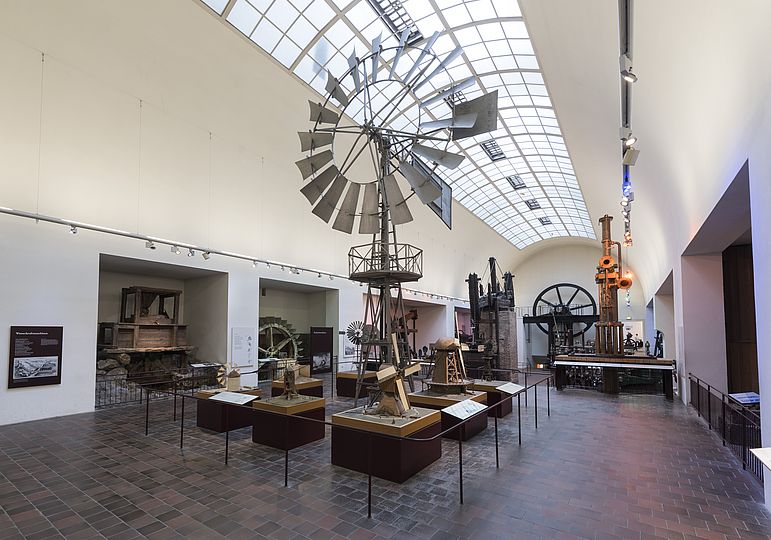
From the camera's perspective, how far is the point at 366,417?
19.9 ft

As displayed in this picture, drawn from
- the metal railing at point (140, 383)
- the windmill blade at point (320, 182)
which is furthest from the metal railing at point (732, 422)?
the metal railing at point (140, 383)

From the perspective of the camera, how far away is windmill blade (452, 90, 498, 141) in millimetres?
5938

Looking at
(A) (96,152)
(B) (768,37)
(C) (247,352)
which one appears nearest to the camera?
(B) (768,37)

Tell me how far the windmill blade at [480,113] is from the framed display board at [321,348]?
1128 cm

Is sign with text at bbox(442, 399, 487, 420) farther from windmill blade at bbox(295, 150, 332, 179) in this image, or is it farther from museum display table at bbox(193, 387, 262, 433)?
museum display table at bbox(193, 387, 262, 433)

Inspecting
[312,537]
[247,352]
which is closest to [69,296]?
[247,352]

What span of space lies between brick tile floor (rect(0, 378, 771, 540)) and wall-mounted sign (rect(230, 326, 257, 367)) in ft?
20.8

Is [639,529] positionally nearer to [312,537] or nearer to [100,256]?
[312,537]

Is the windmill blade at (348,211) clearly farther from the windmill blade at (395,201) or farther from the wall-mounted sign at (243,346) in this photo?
the wall-mounted sign at (243,346)

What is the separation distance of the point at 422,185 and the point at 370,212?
4.13ft

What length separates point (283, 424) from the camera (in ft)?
23.5

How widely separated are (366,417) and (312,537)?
205 cm

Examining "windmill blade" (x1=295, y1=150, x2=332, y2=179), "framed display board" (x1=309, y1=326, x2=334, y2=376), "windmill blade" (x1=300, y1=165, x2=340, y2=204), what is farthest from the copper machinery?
"windmill blade" (x1=295, y1=150, x2=332, y2=179)

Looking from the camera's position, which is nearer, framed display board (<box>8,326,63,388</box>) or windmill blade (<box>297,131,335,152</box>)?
windmill blade (<box>297,131,335,152</box>)
